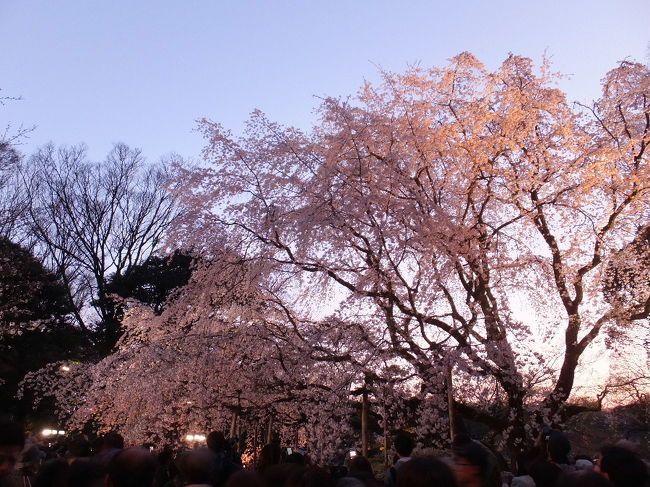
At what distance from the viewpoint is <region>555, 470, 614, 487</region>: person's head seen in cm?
204

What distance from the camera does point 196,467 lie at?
2.83m

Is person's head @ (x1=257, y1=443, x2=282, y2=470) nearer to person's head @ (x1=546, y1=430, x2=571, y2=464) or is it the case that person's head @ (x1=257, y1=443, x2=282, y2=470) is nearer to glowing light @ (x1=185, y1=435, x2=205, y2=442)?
person's head @ (x1=546, y1=430, x2=571, y2=464)

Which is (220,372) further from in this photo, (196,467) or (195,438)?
(196,467)

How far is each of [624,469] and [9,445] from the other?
312cm

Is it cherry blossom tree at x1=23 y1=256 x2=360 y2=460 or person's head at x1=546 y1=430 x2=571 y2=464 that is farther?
cherry blossom tree at x1=23 y1=256 x2=360 y2=460

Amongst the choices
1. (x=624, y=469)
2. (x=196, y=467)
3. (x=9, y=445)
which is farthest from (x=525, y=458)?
(x=9, y=445)

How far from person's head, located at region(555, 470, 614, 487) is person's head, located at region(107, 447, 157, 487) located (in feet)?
6.46

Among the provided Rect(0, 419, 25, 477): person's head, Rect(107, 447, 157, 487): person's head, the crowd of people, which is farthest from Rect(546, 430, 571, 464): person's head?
Rect(0, 419, 25, 477): person's head

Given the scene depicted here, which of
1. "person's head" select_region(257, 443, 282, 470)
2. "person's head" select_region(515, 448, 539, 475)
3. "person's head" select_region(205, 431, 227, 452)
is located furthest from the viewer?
"person's head" select_region(257, 443, 282, 470)

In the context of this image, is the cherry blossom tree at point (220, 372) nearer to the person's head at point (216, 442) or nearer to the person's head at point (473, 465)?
the person's head at point (216, 442)

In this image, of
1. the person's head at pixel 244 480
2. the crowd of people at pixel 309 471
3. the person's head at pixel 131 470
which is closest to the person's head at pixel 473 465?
the crowd of people at pixel 309 471

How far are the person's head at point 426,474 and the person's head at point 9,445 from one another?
211cm

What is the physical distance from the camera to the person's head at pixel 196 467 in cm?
282

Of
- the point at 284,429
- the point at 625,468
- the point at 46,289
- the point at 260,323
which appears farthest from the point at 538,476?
the point at 46,289
